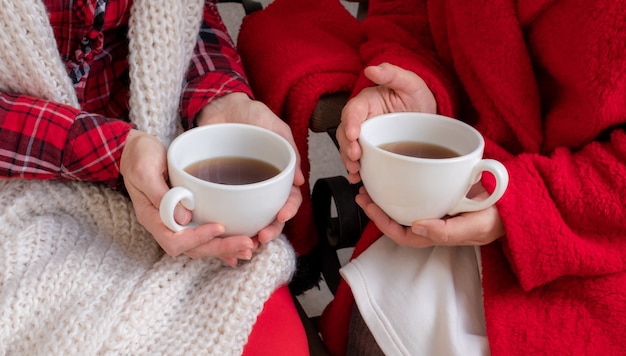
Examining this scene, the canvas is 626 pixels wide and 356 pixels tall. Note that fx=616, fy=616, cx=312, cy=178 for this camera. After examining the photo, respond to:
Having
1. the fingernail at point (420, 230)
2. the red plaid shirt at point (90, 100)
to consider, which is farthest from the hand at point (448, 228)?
the red plaid shirt at point (90, 100)

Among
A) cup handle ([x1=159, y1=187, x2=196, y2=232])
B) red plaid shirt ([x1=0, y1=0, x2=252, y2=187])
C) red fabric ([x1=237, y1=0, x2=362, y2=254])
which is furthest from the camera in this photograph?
red fabric ([x1=237, y1=0, x2=362, y2=254])

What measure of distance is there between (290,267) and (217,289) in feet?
0.27

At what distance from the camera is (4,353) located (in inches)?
20.9

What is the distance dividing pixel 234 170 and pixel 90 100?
0.75ft

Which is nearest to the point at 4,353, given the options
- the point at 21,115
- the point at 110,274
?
the point at 110,274

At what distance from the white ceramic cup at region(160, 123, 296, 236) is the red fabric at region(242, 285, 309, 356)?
93 millimetres

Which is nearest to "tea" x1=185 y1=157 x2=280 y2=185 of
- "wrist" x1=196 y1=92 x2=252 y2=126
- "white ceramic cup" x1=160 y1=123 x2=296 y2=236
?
"white ceramic cup" x1=160 y1=123 x2=296 y2=236

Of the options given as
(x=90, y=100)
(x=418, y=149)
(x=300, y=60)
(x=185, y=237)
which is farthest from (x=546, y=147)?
(x=90, y=100)

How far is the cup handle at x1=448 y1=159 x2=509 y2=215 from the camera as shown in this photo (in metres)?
0.52

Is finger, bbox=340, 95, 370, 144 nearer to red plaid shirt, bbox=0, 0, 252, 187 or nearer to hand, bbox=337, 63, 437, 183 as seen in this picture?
hand, bbox=337, 63, 437, 183

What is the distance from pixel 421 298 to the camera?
62 centimetres

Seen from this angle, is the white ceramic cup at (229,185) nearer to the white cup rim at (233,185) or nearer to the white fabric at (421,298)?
the white cup rim at (233,185)

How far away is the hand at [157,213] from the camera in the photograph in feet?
1.73

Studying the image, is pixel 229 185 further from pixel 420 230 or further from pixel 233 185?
pixel 420 230
